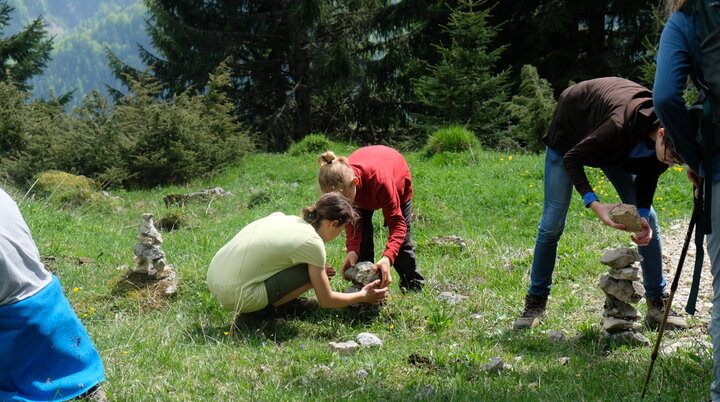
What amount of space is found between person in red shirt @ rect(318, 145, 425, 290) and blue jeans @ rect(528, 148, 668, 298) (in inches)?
39.9

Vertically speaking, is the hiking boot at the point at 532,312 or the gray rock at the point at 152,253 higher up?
the gray rock at the point at 152,253

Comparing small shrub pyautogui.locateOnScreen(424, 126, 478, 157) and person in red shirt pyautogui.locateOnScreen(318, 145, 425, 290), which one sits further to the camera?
small shrub pyautogui.locateOnScreen(424, 126, 478, 157)

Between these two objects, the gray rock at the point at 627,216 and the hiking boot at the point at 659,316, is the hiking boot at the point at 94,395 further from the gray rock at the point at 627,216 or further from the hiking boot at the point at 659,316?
the hiking boot at the point at 659,316

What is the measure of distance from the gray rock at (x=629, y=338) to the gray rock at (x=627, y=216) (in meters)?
0.82

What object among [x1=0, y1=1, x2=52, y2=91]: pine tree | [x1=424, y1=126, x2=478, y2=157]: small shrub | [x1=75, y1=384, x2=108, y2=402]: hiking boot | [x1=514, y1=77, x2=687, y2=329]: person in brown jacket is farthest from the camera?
[x1=0, y1=1, x2=52, y2=91]: pine tree

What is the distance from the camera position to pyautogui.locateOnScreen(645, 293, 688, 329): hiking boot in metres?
4.43

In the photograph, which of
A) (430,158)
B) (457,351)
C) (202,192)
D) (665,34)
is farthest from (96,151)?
(665,34)

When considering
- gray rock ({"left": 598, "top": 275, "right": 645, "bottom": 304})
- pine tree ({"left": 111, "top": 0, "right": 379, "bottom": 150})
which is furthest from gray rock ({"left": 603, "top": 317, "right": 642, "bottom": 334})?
pine tree ({"left": 111, "top": 0, "right": 379, "bottom": 150})

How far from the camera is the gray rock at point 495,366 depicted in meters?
3.79

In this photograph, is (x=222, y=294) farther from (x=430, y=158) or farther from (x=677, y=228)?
(x=430, y=158)

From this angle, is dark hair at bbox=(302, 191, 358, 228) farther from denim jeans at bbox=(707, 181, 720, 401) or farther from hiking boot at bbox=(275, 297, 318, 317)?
denim jeans at bbox=(707, 181, 720, 401)

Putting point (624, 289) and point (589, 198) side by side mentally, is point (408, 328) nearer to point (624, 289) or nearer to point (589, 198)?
point (624, 289)

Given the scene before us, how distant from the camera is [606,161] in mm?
3916

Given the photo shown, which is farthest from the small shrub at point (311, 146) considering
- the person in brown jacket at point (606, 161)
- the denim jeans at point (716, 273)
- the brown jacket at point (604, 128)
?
the denim jeans at point (716, 273)
